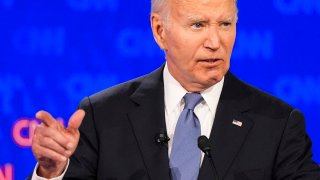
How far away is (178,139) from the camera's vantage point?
237cm

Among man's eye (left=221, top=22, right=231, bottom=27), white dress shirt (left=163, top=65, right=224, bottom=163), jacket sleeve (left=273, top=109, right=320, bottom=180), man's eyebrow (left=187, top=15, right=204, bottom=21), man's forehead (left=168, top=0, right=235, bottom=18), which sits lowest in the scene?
jacket sleeve (left=273, top=109, right=320, bottom=180)

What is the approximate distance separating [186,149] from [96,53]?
1237 millimetres

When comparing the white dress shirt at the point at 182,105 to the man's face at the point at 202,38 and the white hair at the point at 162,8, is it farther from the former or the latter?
the white hair at the point at 162,8

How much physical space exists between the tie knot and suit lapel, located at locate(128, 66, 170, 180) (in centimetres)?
10

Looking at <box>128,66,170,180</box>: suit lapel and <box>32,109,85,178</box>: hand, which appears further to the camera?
<box>128,66,170,180</box>: suit lapel

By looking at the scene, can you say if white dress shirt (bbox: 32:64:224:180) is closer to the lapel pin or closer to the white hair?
the lapel pin

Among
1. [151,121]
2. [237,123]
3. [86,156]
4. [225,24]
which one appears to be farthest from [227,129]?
[86,156]

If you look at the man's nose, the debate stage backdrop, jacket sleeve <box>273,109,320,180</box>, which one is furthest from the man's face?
the debate stage backdrop

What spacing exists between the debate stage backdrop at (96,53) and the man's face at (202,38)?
0.96 m

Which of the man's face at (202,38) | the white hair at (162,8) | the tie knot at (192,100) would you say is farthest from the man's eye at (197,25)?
the tie knot at (192,100)

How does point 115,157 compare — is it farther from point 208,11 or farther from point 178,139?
point 208,11

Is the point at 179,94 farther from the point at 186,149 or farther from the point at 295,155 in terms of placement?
the point at 295,155

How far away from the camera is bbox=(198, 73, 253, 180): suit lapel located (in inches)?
91.4

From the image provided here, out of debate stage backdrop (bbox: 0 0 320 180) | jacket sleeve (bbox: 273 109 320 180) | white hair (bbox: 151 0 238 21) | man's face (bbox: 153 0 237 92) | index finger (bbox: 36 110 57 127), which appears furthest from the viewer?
debate stage backdrop (bbox: 0 0 320 180)
